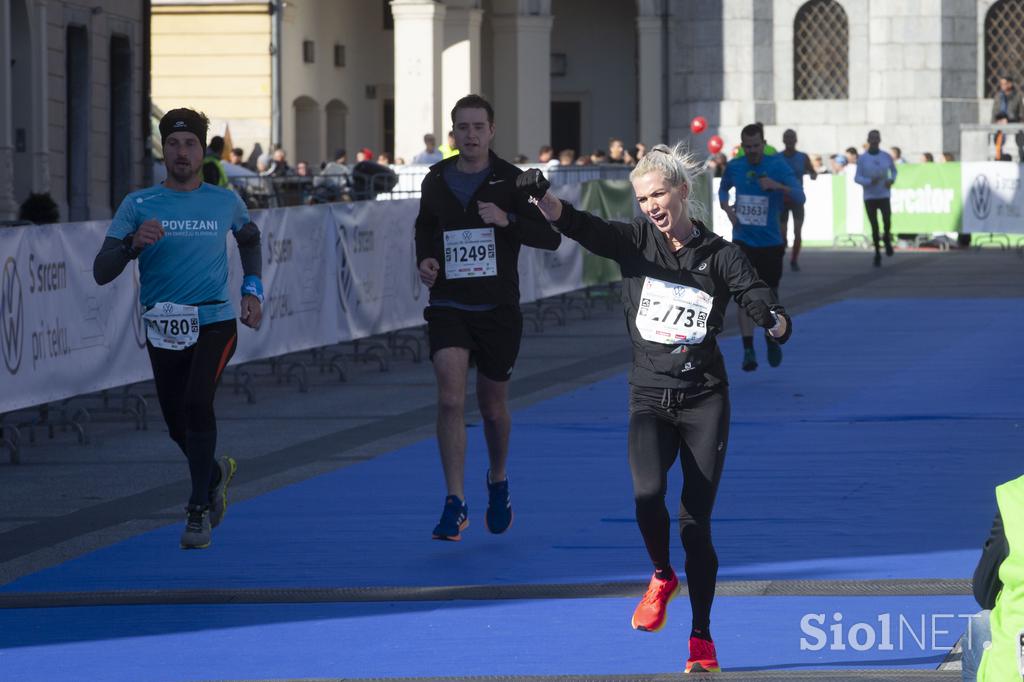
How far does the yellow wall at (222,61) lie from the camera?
1612 inches

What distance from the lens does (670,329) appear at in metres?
7.02

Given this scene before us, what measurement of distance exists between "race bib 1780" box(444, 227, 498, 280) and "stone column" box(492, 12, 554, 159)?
3438 cm

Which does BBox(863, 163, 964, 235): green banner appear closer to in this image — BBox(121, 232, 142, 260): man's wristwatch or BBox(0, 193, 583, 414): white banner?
BBox(0, 193, 583, 414): white banner

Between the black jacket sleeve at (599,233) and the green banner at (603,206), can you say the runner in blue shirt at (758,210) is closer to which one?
the green banner at (603,206)

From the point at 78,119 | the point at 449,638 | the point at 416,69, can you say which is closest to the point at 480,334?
the point at 449,638

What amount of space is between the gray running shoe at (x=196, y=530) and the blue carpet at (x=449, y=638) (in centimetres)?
112

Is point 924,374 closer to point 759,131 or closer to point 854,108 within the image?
point 759,131

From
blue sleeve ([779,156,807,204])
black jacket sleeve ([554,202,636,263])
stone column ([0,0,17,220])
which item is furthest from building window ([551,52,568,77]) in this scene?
black jacket sleeve ([554,202,636,263])

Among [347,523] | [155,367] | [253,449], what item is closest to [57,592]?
[155,367]

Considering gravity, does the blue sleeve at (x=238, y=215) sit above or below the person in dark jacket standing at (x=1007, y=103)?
below

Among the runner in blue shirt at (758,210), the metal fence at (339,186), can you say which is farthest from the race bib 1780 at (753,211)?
the metal fence at (339,186)

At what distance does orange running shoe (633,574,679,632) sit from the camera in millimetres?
7059

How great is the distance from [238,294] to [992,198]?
23529 mm

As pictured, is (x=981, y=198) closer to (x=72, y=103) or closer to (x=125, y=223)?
(x=72, y=103)
